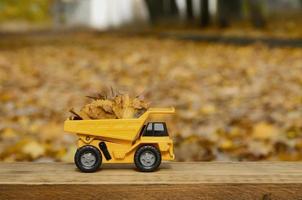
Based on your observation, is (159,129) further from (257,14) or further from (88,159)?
(257,14)

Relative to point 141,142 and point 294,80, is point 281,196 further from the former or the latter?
point 294,80

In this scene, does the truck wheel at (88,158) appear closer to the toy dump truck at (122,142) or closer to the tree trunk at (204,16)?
the toy dump truck at (122,142)

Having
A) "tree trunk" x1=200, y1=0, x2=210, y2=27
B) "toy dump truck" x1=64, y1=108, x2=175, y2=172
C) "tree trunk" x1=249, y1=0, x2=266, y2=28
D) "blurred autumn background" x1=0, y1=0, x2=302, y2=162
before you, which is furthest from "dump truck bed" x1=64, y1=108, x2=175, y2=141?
"tree trunk" x1=200, y1=0, x2=210, y2=27

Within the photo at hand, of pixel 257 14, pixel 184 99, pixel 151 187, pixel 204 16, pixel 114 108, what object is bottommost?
pixel 151 187

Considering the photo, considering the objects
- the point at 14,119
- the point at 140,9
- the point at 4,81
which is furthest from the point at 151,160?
the point at 140,9

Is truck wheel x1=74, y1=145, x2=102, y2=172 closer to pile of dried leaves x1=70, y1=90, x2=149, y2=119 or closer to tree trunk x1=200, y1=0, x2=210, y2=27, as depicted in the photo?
pile of dried leaves x1=70, y1=90, x2=149, y2=119

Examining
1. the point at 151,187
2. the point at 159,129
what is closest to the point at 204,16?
the point at 159,129
